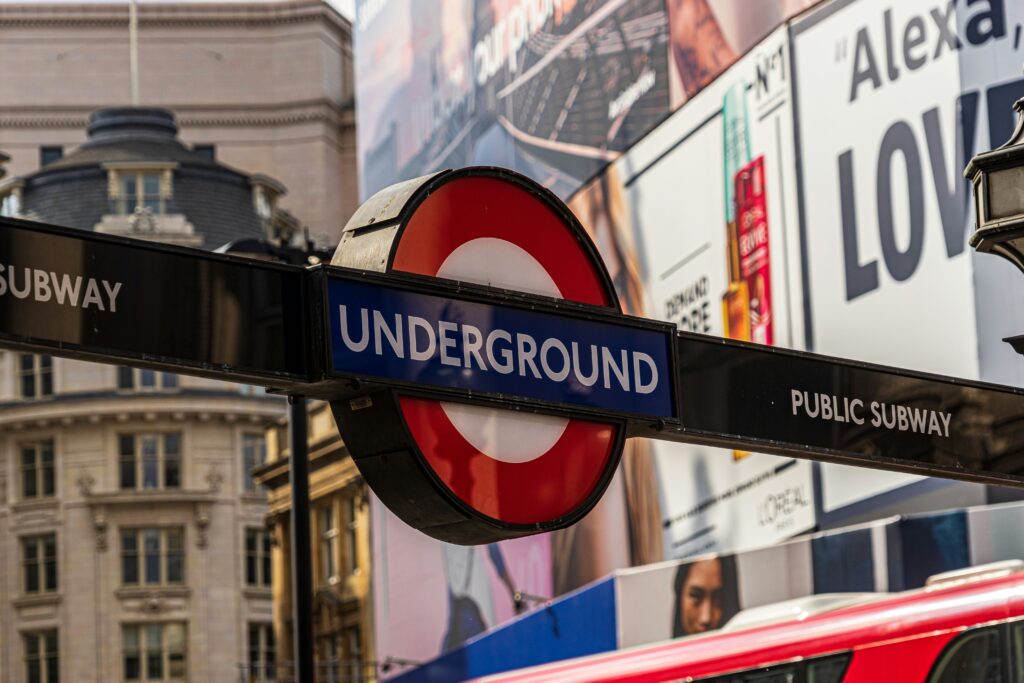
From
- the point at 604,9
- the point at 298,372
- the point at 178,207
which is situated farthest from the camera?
the point at 178,207

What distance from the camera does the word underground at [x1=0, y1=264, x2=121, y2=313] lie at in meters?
3.69

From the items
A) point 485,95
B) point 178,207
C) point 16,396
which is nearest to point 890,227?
point 485,95

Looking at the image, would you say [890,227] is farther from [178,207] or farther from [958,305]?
[178,207]

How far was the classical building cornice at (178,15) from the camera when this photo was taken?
8019 centimetres

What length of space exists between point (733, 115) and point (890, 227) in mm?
3539

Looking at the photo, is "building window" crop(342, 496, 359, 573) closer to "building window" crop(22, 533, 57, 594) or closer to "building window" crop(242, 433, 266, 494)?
"building window" crop(242, 433, 266, 494)

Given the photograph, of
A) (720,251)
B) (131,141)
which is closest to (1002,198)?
(720,251)

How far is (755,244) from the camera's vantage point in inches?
992

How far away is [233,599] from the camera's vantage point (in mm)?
69188

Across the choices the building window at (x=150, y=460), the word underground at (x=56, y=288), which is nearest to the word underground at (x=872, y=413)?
the word underground at (x=56, y=288)

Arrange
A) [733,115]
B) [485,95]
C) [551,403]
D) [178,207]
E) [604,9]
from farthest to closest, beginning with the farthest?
[178,207], [485,95], [604,9], [733,115], [551,403]

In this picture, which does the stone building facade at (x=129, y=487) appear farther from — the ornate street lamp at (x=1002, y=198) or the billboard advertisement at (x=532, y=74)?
the ornate street lamp at (x=1002, y=198)

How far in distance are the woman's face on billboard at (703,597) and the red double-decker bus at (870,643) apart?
8748 mm

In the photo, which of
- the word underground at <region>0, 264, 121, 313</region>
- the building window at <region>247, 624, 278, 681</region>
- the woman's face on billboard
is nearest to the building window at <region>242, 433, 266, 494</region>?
the building window at <region>247, 624, 278, 681</region>
